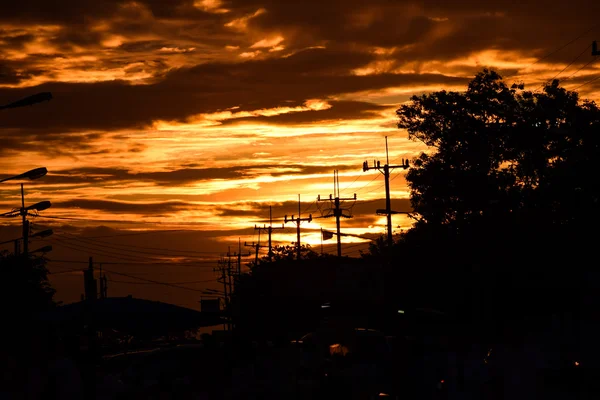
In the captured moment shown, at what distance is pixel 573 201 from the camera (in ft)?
182

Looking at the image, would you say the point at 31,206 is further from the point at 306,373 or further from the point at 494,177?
the point at 494,177

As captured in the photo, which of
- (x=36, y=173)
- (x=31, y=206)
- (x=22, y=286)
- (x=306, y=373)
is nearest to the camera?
(x=306, y=373)

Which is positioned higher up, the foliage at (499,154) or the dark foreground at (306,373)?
the foliage at (499,154)

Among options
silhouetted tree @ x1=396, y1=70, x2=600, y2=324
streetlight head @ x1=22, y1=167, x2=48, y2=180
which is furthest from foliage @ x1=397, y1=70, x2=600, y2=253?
streetlight head @ x1=22, y1=167, x2=48, y2=180

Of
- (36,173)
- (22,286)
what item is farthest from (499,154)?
(36,173)

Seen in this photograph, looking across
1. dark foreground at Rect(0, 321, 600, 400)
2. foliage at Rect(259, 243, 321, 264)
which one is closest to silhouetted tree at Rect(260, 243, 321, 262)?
foliage at Rect(259, 243, 321, 264)

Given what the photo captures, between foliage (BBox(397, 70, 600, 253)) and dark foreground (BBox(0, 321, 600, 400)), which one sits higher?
foliage (BBox(397, 70, 600, 253))

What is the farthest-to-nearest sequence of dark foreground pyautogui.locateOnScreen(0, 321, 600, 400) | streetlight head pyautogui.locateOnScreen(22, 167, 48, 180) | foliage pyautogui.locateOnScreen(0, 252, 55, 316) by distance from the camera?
foliage pyautogui.locateOnScreen(0, 252, 55, 316), streetlight head pyautogui.locateOnScreen(22, 167, 48, 180), dark foreground pyautogui.locateOnScreen(0, 321, 600, 400)

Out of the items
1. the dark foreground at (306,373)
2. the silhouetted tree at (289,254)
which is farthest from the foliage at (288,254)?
the dark foreground at (306,373)

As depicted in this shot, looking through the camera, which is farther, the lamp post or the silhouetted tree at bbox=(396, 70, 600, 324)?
the silhouetted tree at bbox=(396, 70, 600, 324)

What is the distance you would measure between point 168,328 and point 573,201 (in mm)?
41227

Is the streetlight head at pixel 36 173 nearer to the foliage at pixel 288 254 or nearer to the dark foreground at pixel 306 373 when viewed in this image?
the dark foreground at pixel 306 373

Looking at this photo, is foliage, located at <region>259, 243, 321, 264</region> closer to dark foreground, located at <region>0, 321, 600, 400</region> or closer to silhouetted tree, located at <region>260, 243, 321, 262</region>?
silhouetted tree, located at <region>260, 243, 321, 262</region>

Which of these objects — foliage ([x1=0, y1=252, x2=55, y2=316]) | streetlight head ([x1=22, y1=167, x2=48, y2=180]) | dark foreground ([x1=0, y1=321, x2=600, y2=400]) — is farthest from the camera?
→ foliage ([x1=0, y1=252, x2=55, y2=316])
